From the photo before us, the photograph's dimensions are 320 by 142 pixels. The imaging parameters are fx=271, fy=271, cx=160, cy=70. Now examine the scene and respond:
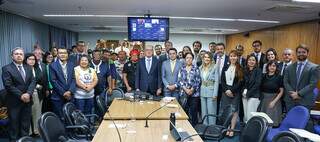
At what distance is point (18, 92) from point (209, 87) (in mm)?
3091

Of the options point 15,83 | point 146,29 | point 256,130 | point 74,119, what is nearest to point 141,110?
point 74,119

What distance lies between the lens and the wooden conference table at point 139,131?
2.48 m

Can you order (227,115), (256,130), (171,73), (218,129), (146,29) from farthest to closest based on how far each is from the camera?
(146,29) < (171,73) < (218,129) < (227,115) < (256,130)

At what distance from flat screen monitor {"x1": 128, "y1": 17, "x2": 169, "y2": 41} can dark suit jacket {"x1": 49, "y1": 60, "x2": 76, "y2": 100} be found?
2.69m

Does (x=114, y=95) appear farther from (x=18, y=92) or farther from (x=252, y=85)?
(x=252, y=85)

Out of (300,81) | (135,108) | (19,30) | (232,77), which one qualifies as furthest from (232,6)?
(19,30)

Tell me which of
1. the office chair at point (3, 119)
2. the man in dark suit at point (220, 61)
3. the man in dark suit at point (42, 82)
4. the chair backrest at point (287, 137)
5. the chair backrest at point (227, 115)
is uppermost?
the man in dark suit at point (220, 61)

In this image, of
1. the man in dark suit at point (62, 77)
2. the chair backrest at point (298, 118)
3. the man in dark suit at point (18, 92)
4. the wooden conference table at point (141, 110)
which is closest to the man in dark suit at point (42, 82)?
the man in dark suit at point (62, 77)

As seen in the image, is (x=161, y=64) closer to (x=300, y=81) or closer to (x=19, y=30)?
(x=300, y=81)

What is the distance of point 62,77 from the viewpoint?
184 inches

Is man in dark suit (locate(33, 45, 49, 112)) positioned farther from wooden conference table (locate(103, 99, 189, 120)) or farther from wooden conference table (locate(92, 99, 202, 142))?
wooden conference table (locate(92, 99, 202, 142))

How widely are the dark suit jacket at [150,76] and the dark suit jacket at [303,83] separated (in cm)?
229

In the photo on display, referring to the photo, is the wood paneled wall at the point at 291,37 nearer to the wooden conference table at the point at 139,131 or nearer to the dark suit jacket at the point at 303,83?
the dark suit jacket at the point at 303,83

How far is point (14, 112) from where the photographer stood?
13.8 ft
